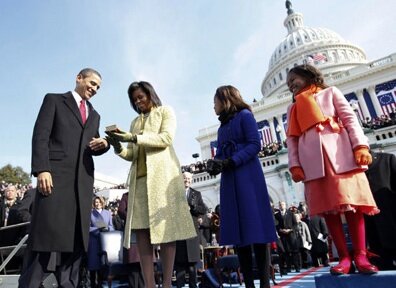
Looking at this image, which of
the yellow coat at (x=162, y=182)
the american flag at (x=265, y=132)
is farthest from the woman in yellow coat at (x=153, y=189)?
the american flag at (x=265, y=132)

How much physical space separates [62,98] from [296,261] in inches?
259

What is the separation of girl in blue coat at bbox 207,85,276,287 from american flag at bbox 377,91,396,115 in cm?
3498

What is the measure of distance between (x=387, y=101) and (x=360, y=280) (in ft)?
121

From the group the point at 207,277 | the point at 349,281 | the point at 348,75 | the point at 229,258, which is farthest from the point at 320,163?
the point at 348,75

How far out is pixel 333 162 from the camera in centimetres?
203

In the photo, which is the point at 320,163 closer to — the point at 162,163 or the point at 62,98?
the point at 162,163

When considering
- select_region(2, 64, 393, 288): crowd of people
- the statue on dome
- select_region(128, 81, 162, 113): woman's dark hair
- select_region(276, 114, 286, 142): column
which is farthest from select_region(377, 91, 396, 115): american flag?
the statue on dome

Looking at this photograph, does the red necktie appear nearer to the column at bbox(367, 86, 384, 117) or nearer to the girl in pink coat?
the girl in pink coat

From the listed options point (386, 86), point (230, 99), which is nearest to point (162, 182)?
point (230, 99)

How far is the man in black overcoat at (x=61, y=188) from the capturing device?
6.33ft

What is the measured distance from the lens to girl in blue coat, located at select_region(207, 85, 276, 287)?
2222 mm

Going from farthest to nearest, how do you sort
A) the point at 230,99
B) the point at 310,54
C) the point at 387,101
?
the point at 310,54 → the point at 387,101 → the point at 230,99

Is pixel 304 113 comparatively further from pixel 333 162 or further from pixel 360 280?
pixel 360 280

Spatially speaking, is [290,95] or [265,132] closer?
[265,132]
